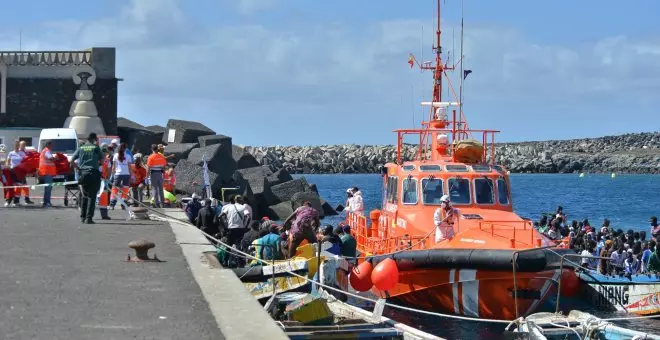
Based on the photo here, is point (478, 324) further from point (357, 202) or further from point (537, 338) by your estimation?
point (357, 202)

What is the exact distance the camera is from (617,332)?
1417 cm

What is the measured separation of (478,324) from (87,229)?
22.3 feet

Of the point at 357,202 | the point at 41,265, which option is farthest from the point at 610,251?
the point at 41,265

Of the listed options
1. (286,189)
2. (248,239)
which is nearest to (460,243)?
(248,239)

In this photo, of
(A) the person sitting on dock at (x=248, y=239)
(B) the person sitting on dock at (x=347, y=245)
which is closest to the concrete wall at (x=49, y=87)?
(A) the person sitting on dock at (x=248, y=239)

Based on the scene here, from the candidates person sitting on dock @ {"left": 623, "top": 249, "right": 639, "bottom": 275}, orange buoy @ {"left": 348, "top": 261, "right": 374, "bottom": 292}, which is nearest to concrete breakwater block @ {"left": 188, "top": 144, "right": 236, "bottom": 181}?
person sitting on dock @ {"left": 623, "top": 249, "right": 639, "bottom": 275}

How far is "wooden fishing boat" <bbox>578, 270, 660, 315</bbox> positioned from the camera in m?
Result: 17.7

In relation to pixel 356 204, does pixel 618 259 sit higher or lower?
lower

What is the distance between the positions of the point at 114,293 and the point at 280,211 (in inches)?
1274

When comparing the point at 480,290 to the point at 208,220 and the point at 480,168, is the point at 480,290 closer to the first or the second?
the point at 480,168

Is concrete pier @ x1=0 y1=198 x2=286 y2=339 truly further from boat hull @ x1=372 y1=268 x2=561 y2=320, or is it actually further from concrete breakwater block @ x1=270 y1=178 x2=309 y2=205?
concrete breakwater block @ x1=270 y1=178 x2=309 y2=205

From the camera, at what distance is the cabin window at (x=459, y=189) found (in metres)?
18.9

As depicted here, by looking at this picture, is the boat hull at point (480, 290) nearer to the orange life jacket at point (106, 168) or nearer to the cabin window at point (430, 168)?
the cabin window at point (430, 168)

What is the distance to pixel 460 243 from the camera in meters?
16.5
